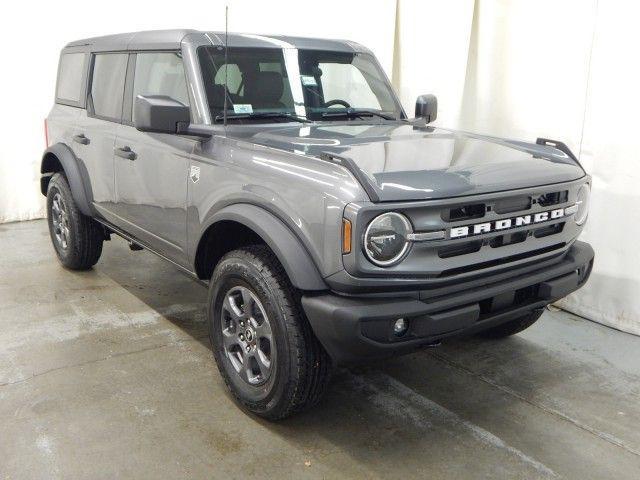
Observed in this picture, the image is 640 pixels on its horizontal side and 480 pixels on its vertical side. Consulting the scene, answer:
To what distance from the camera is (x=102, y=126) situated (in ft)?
12.4

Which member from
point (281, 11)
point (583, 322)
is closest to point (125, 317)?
point (583, 322)

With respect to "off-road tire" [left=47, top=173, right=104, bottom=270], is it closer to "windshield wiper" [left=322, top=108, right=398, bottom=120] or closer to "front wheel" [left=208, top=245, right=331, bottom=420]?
"front wheel" [left=208, top=245, right=331, bottom=420]

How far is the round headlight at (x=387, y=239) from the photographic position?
83.0 inches

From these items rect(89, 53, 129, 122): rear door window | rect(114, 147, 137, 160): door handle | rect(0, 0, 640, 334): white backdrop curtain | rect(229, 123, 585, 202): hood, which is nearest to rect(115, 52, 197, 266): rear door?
rect(114, 147, 137, 160): door handle

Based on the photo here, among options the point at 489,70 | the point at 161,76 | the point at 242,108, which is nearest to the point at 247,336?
the point at 242,108

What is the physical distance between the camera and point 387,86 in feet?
12.2

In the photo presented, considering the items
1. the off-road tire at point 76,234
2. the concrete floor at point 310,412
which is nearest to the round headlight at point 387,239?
the concrete floor at point 310,412

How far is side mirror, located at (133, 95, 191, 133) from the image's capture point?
8.79ft

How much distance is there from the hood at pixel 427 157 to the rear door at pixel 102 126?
49.9 inches

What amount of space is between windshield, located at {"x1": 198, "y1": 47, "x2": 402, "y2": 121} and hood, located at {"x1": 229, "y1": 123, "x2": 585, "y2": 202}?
0.57ft

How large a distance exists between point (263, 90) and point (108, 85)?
1.30 m

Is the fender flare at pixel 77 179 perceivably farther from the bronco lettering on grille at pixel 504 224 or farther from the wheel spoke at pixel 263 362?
the bronco lettering on grille at pixel 504 224

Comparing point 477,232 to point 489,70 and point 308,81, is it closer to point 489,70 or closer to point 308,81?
point 308,81

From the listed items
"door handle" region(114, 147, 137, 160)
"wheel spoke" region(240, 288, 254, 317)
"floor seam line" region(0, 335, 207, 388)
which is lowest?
"floor seam line" region(0, 335, 207, 388)
